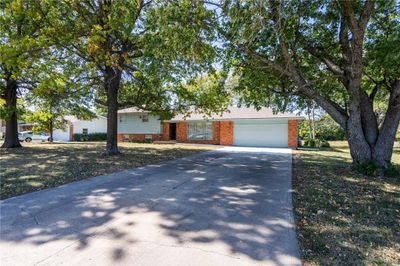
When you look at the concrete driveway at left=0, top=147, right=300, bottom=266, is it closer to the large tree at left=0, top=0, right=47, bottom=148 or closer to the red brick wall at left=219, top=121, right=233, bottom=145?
the large tree at left=0, top=0, right=47, bottom=148

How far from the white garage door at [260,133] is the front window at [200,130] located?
288 centimetres

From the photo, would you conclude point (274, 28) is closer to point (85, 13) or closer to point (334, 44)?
point (334, 44)

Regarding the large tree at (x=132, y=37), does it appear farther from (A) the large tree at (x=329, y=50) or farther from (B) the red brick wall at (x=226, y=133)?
(B) the red brick wall at (x=226, y=133)

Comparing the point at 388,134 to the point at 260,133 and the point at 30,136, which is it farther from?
the point at 30,136

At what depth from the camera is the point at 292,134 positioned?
2128 cm

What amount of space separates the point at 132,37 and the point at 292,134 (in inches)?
611

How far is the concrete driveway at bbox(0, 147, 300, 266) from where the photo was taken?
3266 millimetres

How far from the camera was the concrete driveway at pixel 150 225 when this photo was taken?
327 centimetres

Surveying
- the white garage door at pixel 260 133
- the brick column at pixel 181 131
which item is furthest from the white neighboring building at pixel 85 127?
the white garage door at pixel 260 133

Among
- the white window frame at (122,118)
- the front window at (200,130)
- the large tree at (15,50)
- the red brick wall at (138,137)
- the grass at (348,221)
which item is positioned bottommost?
the grass at (348,221)

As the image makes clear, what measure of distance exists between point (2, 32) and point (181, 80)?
34.3 feet

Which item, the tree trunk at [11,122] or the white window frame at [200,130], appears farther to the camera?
the white window frame at [200,130]

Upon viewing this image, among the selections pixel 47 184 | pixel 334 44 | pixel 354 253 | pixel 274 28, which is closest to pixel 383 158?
pixel 334 44

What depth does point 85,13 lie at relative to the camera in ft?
35.2
